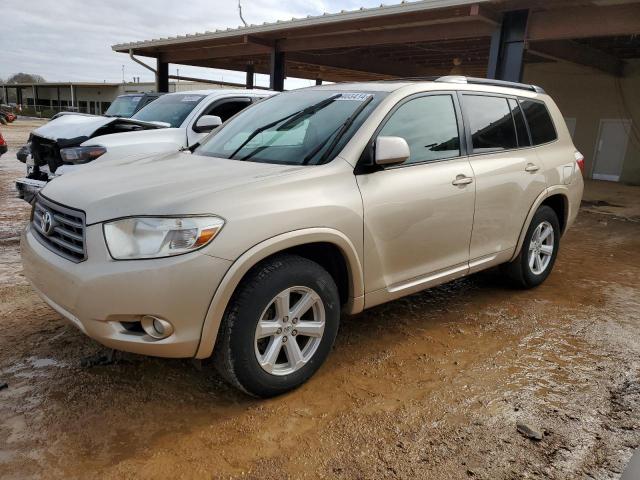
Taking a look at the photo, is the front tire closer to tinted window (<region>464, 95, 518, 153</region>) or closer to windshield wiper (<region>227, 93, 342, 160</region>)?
windshield wiper (<region>227, 93, 342, 160</region>)

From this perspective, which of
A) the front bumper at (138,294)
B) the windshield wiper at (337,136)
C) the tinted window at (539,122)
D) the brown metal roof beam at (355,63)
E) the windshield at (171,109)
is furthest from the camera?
the brown metal roof beam at (355,63)

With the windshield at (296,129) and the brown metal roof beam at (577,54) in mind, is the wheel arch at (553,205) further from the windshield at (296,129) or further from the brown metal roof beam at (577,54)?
the brown metal roof beam at (577,54)

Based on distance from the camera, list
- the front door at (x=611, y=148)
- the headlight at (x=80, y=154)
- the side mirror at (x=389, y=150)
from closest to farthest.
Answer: the side mirror at (x=389, y=150)
the headlight at (x=80, y=154)
the front door at (x=611, y=148)

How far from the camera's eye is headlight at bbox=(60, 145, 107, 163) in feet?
18.4

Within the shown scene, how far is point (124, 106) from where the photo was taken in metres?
9.43

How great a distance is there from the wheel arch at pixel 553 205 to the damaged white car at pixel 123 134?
3215mm

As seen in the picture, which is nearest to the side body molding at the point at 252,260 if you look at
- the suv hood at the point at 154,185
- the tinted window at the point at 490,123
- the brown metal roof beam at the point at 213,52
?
the suv hood at the point at 154,185

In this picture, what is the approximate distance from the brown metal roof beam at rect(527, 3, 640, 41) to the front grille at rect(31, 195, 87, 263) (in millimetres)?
8870

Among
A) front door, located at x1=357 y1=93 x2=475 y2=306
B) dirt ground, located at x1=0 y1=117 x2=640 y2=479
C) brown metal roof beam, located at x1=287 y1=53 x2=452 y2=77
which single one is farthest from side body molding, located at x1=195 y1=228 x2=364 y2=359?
brown metal roof beam, located at x1=287 y1=53 x2=452 y2=77

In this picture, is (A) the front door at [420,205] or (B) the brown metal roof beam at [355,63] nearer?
(A) the front door at [420,205]

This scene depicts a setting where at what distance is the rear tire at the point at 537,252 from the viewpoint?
15.4 feet

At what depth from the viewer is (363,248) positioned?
3098 millimetres

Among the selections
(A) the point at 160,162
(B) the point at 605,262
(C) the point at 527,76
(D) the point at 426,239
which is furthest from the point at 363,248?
(C) the point at 527,76

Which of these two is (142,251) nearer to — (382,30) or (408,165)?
(408,165)
